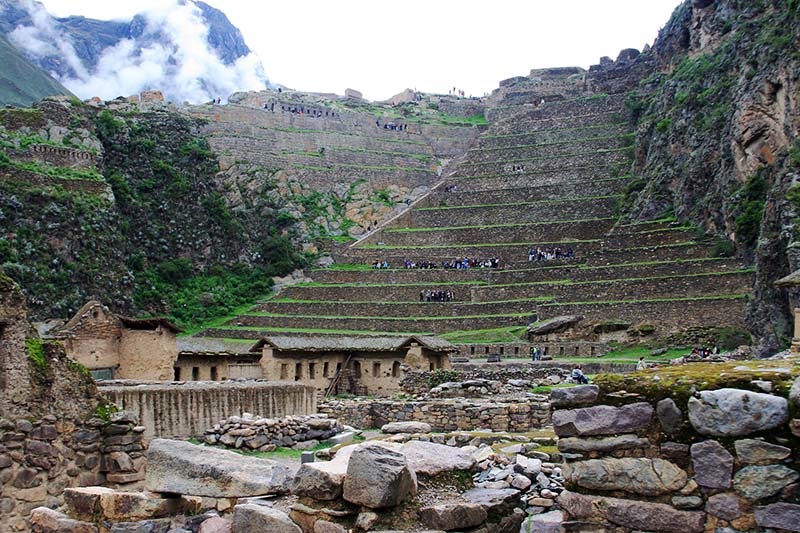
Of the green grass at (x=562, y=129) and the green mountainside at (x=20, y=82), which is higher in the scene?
the green mountainside at (x=20, y=82)

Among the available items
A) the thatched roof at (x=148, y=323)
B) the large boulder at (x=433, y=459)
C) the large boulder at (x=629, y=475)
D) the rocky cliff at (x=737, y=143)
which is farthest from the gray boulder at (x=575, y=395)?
the rocky cliff at (x=737, y=143)

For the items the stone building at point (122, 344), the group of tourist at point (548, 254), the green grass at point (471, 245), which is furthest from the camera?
the green grass at point (471, 245)

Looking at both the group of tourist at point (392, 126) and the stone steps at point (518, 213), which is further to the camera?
the group of tourist at point (392, 126)

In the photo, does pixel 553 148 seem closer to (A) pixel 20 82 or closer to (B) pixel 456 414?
(A) pixel 20 82

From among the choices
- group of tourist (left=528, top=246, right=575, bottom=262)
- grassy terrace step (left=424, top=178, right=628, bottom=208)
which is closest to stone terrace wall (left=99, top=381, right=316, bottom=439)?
group of tourist (left=528, top=246, right=575, bottom=262)

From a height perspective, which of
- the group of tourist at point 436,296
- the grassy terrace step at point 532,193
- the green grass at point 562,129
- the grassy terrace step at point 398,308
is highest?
the green grass at point 562,129

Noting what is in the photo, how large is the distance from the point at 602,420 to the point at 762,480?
3.64 feet

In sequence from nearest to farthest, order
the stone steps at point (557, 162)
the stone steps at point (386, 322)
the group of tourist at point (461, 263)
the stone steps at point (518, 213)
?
the stone steps at point (386, 322) < the group of tourist at point (461, 263) < the stone steps at point (518, 213) < the stone steps at point (557, 162)

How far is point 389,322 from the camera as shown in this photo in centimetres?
5022

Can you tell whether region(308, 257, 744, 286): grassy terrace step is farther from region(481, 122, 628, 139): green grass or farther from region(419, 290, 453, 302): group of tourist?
region(481, 122, 628, 139): green grass

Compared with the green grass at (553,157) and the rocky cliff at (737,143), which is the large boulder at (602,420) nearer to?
the rocky cliff at (737,143)

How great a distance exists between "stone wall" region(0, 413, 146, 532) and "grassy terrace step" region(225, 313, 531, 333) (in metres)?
38.6

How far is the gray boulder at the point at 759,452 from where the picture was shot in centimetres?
545

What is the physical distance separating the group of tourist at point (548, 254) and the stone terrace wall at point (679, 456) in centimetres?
4954
